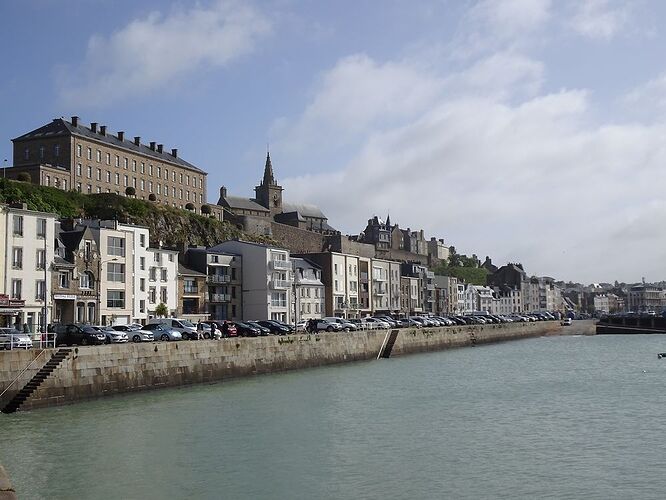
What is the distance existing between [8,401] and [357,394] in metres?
16.3

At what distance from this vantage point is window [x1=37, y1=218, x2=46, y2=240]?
53.0 metres

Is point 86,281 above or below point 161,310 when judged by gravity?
above

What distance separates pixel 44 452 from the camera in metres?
24.4

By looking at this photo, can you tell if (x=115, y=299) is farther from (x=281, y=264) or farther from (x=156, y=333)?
(x=281, y=264)

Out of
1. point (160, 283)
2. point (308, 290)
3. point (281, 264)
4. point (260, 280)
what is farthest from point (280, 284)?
point (160, 283)

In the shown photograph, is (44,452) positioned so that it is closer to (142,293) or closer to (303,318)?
(142,293)

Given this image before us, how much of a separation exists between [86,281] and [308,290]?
33826mm

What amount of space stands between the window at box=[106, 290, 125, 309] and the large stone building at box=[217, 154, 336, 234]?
6841cm

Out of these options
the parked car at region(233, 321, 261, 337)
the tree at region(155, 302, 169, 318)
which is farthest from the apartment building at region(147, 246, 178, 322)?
the parked car at region(233, 321, 261, 337)

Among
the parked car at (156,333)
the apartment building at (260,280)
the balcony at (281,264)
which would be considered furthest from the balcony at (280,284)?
the parked car at (156,333)

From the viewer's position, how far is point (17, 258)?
5125 centimetres

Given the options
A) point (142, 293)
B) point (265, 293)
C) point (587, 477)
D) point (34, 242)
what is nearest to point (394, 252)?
point (265, 293)

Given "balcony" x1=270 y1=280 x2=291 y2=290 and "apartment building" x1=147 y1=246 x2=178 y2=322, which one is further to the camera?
"balcony" x1=270 y1=280 x2=291 y2=290

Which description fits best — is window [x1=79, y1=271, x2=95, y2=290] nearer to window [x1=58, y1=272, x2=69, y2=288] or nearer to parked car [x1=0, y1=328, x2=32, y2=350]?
window [x1=58, y1=272, x2=69, y2=288]
